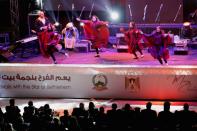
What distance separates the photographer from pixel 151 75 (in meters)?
13.2

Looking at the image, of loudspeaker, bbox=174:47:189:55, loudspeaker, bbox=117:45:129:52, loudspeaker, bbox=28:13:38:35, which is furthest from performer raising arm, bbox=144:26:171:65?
loudspeaker, bbox=28:13:38:35

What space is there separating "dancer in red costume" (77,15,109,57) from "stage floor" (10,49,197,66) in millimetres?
519

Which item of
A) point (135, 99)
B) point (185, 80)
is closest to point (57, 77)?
point (135, 99)

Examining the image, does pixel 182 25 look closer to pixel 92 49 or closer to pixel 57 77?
pixel 92 49

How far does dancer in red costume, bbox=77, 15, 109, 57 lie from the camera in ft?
60.5

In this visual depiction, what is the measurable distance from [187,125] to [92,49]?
12.0 m

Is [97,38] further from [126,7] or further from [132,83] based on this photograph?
[132,83]

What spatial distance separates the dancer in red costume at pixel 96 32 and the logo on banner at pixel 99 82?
16.2ft

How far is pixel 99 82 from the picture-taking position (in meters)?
13.6

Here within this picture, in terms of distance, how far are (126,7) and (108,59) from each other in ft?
16.0

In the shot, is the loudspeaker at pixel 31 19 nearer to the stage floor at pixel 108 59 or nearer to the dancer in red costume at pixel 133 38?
the stage floor at pixel 108 59

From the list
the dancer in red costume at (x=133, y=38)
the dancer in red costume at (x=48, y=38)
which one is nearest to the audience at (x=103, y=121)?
the dancer in red costume at (x=48, y=38)

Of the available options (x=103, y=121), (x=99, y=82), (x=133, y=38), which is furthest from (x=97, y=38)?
(x=103, y=121)

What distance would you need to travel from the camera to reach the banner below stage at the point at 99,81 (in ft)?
43.3
